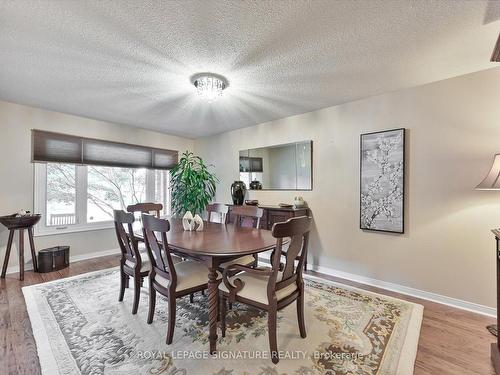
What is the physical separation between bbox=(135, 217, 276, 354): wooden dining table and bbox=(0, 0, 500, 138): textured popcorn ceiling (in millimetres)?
1618

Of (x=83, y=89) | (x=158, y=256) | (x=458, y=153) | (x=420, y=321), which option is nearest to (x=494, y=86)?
(x=458, y=153)

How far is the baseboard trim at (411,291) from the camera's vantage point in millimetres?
2293

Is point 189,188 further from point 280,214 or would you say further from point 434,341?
point 434,341

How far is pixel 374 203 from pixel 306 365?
205cm

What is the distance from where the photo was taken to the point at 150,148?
15.6 ft

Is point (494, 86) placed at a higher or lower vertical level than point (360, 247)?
higher

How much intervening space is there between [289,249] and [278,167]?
2.43 metres

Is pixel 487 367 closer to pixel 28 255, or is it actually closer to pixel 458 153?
pixel 458 153

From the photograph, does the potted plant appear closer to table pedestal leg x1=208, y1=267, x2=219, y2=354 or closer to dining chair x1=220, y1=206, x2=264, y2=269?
dining chair x1=220, y1=206, x2=264, y2=269

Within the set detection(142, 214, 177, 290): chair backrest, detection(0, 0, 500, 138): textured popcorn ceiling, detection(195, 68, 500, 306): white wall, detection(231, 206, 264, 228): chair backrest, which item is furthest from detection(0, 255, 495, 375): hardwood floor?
detection(0, 0, 500, 138): textured popcorn ceiling

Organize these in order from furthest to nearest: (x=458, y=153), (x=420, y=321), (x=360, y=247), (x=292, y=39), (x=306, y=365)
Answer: (x=360, y=247)
(x=458, y=153)
(x=420, y=321)
(x=292, y=39)
(x=306, y=365)

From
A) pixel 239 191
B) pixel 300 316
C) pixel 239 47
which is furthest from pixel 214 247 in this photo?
pixel 239 191

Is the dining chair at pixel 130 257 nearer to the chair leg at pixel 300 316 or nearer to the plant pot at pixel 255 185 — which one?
the chair leg at pixel 300 316

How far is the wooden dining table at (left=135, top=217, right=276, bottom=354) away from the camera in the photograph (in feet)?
5.52
